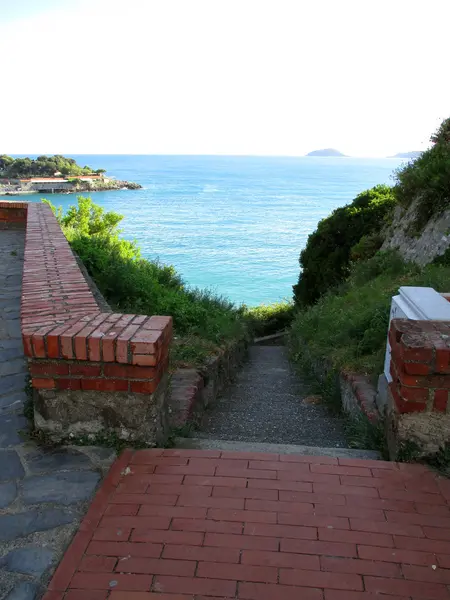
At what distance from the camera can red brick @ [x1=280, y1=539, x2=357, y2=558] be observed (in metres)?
2.19

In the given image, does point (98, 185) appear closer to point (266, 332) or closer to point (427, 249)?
point (266, 332)

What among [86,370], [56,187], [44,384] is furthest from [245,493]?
[56,187]

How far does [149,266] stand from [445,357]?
1047 centimetres

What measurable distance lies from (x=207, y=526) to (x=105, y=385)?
1.01 metres

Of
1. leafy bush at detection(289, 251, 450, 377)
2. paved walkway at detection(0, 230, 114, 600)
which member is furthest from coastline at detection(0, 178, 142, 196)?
paved walkway at detection(0, 230, 114, 600)

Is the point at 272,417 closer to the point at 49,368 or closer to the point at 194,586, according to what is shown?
the point at 49,368

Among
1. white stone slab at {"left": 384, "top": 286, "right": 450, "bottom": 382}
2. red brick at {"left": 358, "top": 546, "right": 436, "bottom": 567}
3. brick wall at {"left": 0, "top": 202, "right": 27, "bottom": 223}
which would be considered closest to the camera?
red brick at {"left": 358, "top": 546, "right": 436, "bottom": 567}

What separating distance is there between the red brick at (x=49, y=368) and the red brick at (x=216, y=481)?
Result: 0.93m

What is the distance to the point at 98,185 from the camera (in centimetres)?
12112

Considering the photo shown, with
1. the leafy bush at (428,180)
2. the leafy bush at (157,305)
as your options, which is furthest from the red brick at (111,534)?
the leafy bush at (428,180)

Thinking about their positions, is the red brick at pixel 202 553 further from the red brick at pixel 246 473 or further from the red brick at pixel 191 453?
Result: the red brick at pixel 191 453

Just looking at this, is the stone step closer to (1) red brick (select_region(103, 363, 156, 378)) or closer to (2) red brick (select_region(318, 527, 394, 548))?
(1) red brick (select_region(103, 363, 156, 378))

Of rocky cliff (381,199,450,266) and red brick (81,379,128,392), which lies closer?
red brick (81,379,128,392)

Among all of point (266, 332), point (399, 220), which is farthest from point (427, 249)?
point (266, 332)
